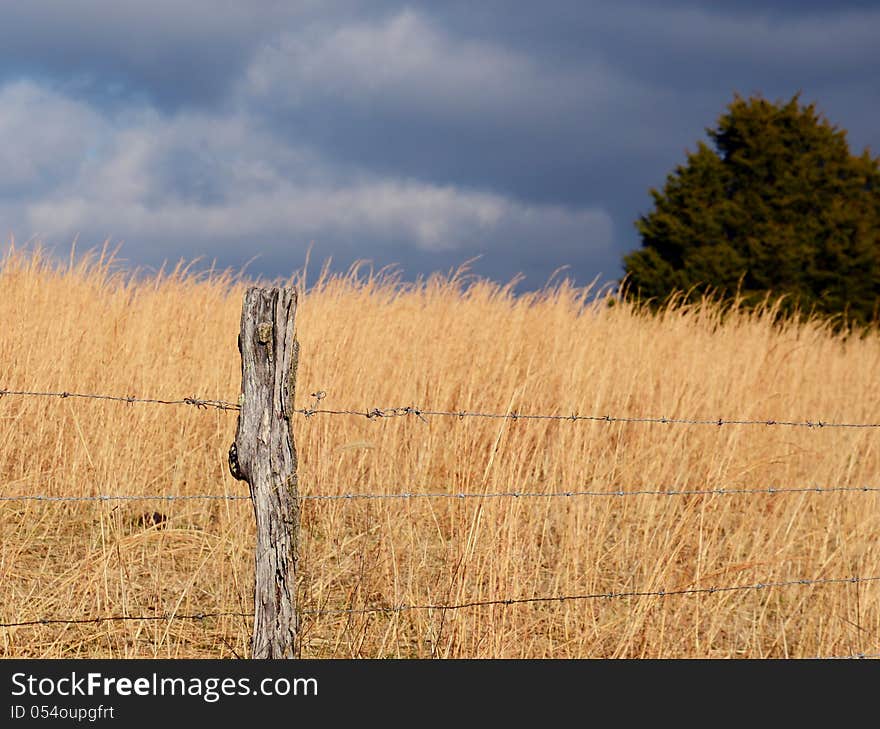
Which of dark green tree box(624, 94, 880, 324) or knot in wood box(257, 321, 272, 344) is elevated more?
dark green tree box(624, 94, 880, 324)

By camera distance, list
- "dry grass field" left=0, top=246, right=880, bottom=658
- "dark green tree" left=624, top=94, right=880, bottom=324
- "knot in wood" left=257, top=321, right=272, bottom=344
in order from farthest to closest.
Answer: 1. "dark green tree" left=624, top=94, right=880, bottom=324
2. "dry grass field" left=0, top=246, right=880, bottom=658
3. "knot in wood" left=257, top=321, right=272, bottom=344

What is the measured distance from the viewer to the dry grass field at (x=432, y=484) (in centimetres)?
389

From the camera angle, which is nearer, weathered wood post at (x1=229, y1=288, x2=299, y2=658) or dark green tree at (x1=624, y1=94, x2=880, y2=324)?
weathered wood post at (x1=229, y1=288, x2=299, y2=658)

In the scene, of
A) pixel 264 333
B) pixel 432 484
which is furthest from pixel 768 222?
pixel 264 333

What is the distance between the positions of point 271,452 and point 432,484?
10.2 ft

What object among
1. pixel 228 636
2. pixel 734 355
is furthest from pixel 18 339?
pixel 734 355

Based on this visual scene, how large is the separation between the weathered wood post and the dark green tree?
13311mm

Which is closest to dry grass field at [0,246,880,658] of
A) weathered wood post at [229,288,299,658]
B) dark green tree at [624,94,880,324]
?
weathered wood post at [229,288,299,658]

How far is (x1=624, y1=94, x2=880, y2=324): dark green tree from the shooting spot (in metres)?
15.6

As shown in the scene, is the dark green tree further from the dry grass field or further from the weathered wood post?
the weathered wood post

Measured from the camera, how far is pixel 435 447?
5609 mm

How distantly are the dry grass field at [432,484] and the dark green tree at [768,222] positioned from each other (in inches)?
280
